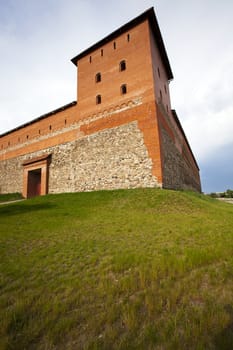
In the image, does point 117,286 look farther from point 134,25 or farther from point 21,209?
point 134,25

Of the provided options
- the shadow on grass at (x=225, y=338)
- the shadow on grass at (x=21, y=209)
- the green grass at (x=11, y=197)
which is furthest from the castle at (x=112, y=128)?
the shadow on grass at (x=225, y=338)

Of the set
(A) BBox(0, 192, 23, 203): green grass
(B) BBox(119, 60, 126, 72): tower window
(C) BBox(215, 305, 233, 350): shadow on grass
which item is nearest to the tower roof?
(B) BBox(119, 60, 126, 72): tower window

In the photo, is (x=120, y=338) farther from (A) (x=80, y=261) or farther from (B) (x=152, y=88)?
(B) (x=152, y=88)

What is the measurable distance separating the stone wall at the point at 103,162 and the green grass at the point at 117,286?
226 inches

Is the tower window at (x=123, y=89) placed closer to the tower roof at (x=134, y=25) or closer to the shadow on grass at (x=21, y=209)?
the tower roof at (x=134, y=25)

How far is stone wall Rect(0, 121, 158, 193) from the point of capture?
11516 millimetres

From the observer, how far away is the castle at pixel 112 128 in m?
11.8

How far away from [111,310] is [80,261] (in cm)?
163

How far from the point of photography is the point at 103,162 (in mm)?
12953

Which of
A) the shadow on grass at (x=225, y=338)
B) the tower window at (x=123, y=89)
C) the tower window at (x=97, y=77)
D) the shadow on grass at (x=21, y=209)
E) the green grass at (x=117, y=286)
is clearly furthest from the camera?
the tower window at (x=97, y=77)

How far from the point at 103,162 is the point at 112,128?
267cm

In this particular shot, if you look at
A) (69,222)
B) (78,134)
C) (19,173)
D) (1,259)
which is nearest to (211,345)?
(1,259)

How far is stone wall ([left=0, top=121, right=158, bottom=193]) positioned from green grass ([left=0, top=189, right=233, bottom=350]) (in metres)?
5.75

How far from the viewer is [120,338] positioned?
5.80ft
